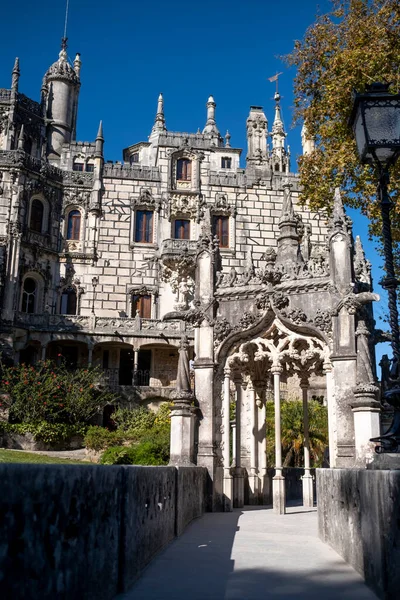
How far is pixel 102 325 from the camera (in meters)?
38.8

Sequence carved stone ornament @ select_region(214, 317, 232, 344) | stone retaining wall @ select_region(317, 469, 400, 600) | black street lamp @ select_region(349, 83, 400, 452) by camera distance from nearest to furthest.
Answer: stone retaining wall @ select_region(317, 469, 400, 600) < black street lamp @ select_region(349, 83, 400, 452) < carved stone ornament @ select_region(214, 317, 232, 344)

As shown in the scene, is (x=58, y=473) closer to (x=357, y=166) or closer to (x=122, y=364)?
(x=357, y=166)

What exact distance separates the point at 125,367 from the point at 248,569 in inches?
1381

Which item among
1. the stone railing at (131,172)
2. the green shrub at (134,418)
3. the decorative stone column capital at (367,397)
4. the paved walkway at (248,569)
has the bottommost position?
the paved walkway at (248,569)

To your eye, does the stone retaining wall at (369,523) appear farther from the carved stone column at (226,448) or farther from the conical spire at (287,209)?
the conical spire at (287,209)

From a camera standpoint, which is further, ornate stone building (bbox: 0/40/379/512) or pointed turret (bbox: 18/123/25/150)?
pointed turret (bbox: 18/123/25/150)

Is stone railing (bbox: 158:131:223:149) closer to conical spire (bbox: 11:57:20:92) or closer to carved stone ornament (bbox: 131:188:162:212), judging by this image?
carved stone ornament (bbox: 131:188:162:212)

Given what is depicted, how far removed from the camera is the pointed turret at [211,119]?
5519 centimetres

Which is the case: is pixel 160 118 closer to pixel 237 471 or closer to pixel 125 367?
pixel 125 367

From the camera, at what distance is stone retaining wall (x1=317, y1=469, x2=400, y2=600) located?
4613mm

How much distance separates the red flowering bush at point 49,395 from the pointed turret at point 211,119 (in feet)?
96.1

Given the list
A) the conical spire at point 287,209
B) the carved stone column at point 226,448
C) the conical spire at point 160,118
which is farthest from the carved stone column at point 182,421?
the conical spire at point 160,118

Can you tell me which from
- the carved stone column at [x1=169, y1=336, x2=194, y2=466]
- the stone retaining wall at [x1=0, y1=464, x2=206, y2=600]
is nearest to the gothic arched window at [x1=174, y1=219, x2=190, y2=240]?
the carved stone column at [x1=169, y1=336, x2=194, y2=466]

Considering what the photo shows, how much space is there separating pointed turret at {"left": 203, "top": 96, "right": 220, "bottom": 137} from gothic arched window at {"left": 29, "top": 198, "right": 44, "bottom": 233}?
19.6 m
